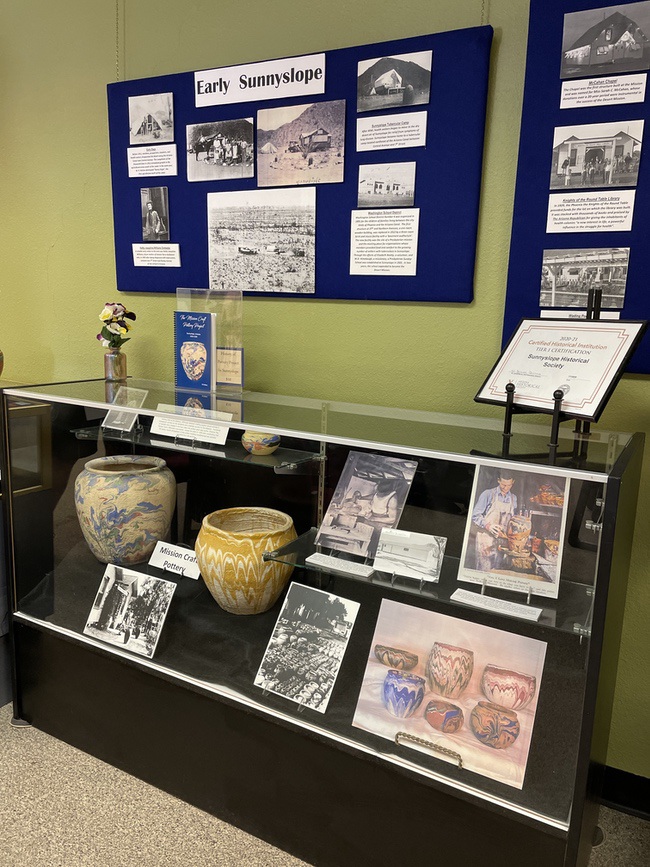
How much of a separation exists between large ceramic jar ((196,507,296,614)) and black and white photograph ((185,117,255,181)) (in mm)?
1119

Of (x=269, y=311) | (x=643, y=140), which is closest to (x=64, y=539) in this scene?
(x=269, y=311)

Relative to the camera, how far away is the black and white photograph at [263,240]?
2.06 meters

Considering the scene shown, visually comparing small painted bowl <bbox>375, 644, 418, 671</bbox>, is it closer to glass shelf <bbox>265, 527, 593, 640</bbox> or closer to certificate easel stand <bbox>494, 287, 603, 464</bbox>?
glass shelf <bbox>265, 527, 593, 640</bbox>

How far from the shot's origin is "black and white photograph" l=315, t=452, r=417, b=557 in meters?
1.59

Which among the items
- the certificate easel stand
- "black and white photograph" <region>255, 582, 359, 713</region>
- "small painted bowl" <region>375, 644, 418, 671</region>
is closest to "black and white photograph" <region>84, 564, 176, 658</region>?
"black and white photograph" <region>255, 582, 359, 713</region>

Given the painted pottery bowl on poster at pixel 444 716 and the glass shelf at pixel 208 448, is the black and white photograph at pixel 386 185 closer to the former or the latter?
the glass shelf at pixel 208 448

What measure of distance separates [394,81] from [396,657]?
1543 mm

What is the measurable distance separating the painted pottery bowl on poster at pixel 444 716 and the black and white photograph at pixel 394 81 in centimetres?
156

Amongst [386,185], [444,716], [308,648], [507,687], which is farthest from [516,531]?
[386,185]

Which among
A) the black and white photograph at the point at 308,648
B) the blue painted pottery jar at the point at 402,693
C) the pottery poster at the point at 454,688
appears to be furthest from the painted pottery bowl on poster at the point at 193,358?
the blue painted pottery jar at the point at 402,693

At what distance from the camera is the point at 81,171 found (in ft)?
8.11

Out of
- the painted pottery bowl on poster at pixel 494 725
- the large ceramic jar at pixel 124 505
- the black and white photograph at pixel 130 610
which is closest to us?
the painted pottery bowl on poster at pixel 494 725

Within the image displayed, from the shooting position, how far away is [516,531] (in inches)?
55.4

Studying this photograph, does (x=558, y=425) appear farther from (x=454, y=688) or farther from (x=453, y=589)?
(x=454, y=688)
